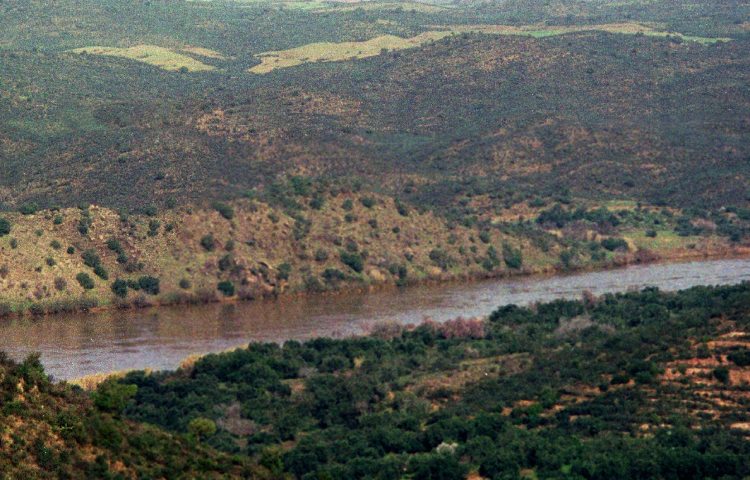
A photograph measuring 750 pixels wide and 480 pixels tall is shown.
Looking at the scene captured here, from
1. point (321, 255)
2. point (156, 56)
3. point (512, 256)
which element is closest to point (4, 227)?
point (321, 255)

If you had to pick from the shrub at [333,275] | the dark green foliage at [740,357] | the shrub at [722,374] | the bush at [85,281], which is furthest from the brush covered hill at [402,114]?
the shrub at [722,374]

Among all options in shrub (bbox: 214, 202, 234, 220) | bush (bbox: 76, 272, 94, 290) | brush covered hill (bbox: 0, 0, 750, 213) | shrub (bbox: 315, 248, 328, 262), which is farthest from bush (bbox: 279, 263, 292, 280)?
brush covered hill (bbox: 0, 0, 750, 213)

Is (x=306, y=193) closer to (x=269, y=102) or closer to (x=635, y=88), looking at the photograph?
(x=269, y=102)

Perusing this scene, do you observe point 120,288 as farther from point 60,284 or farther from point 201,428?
point 201,428

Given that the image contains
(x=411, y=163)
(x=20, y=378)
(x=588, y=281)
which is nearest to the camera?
(x=20, y=378)

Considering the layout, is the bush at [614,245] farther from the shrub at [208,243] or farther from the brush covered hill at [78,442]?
the brush covered hill at [78,442]

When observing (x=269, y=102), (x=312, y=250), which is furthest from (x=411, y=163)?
(x=312, y=250)
